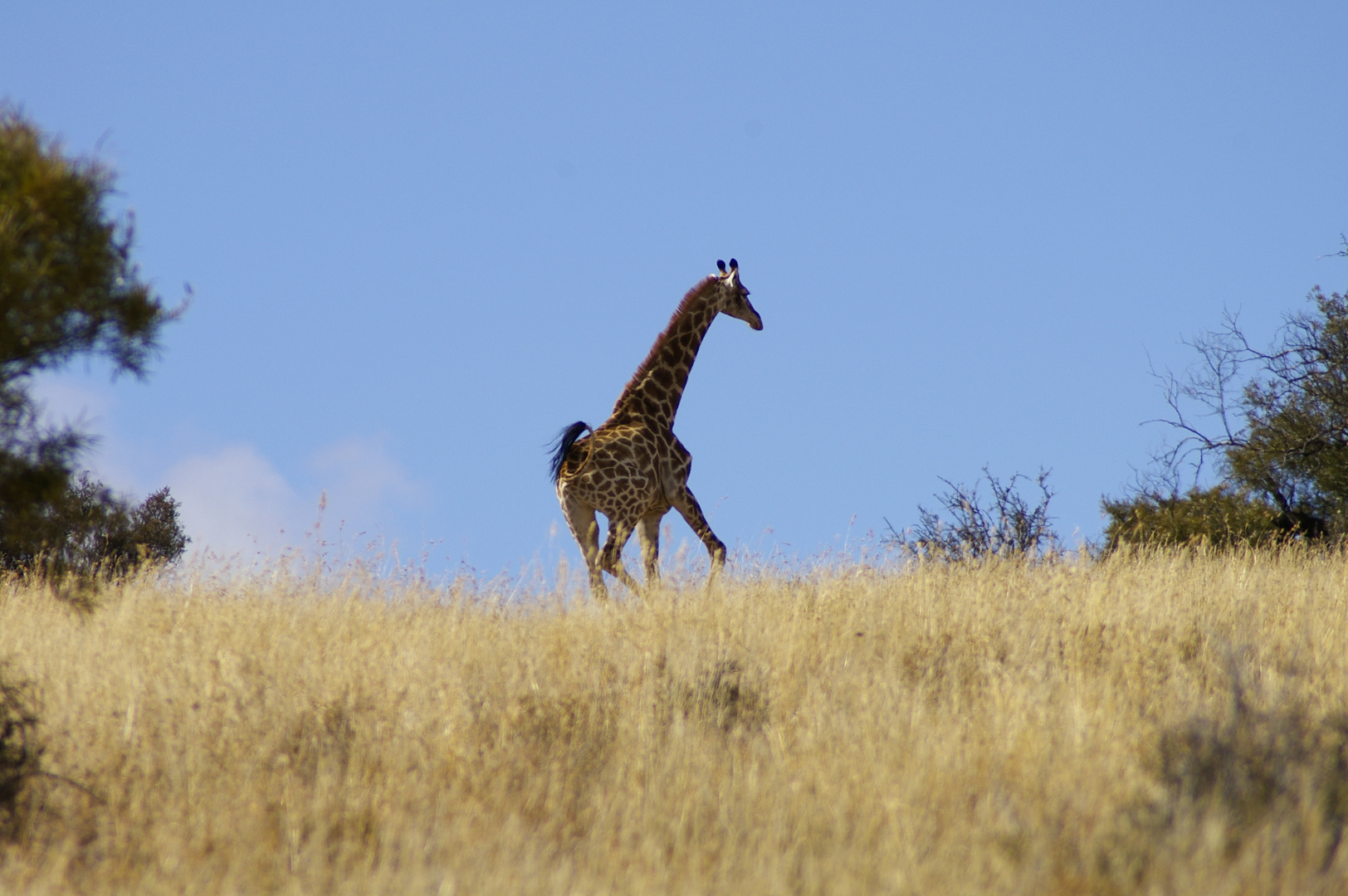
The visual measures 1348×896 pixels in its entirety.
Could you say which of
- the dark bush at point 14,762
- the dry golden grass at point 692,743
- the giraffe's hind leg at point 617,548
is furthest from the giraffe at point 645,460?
the dark bush at point 14,762

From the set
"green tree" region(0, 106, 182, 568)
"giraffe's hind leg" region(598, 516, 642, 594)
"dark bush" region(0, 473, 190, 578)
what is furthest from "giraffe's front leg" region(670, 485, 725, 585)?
"green tree" region(0, 106, 182, 568)

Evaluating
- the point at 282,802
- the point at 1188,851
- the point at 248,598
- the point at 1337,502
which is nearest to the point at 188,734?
the point at 282,802

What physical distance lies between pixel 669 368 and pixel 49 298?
736 cm

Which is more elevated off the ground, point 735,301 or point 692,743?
point 735,301

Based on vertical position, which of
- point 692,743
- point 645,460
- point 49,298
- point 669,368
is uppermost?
point 669,368

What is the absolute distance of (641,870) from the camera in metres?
5.20

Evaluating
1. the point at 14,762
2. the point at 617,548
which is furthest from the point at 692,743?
the point at 617,548

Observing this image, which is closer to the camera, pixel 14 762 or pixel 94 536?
pixel 14 762

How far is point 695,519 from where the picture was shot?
11.9 metres

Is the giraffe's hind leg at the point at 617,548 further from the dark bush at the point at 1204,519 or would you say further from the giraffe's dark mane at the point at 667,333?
the dark bush at the point at 1204,519

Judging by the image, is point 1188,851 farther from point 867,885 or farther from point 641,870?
point 641,870

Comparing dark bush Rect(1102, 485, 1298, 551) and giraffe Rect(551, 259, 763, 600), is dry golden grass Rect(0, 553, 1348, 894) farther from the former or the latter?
dark bush Rect(1102, 485, 1298, 551)

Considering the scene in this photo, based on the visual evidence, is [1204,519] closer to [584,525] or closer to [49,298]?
[584,525]

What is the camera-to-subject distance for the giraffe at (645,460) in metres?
11.6
